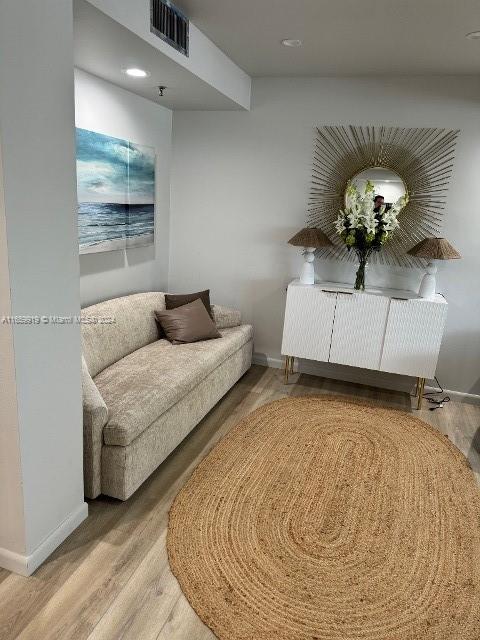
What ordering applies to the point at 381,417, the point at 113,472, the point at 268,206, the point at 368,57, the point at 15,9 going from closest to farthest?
the point at 15,9
the point at 113,472
the point at 368,57
the point at 381,417
the point at 268,206

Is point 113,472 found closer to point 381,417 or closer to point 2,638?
point 2,638

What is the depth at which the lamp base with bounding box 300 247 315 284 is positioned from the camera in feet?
12.8

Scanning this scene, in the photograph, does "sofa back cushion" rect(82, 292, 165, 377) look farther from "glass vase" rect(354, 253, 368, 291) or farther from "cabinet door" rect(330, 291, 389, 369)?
"glass vase" rect(354, 253, 368, 291)

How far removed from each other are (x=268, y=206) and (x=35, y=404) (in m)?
2.81

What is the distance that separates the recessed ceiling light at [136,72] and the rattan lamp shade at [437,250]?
2245mm

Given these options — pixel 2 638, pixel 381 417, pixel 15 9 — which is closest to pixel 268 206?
pixel 381 417

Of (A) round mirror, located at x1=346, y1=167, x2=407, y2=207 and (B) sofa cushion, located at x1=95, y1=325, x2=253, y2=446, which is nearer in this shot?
(B) sofa cushion, located at x1=95, y1=325, x2=253, y2=446

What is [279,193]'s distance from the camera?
13.4ft

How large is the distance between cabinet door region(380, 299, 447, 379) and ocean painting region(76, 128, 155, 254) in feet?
6.93

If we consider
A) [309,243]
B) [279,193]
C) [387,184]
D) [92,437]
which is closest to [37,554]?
[92,437]

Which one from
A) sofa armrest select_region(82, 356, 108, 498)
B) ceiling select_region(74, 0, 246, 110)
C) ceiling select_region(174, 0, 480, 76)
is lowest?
sofa armrest select_region(82, 356, 108, 498)

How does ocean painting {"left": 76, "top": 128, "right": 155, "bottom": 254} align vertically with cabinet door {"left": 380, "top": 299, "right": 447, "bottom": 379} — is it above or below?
above

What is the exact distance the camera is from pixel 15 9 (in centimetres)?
152

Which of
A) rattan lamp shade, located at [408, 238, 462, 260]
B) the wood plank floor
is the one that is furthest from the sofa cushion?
rattan lamp shade, located at [408, 238, 462, 260]
